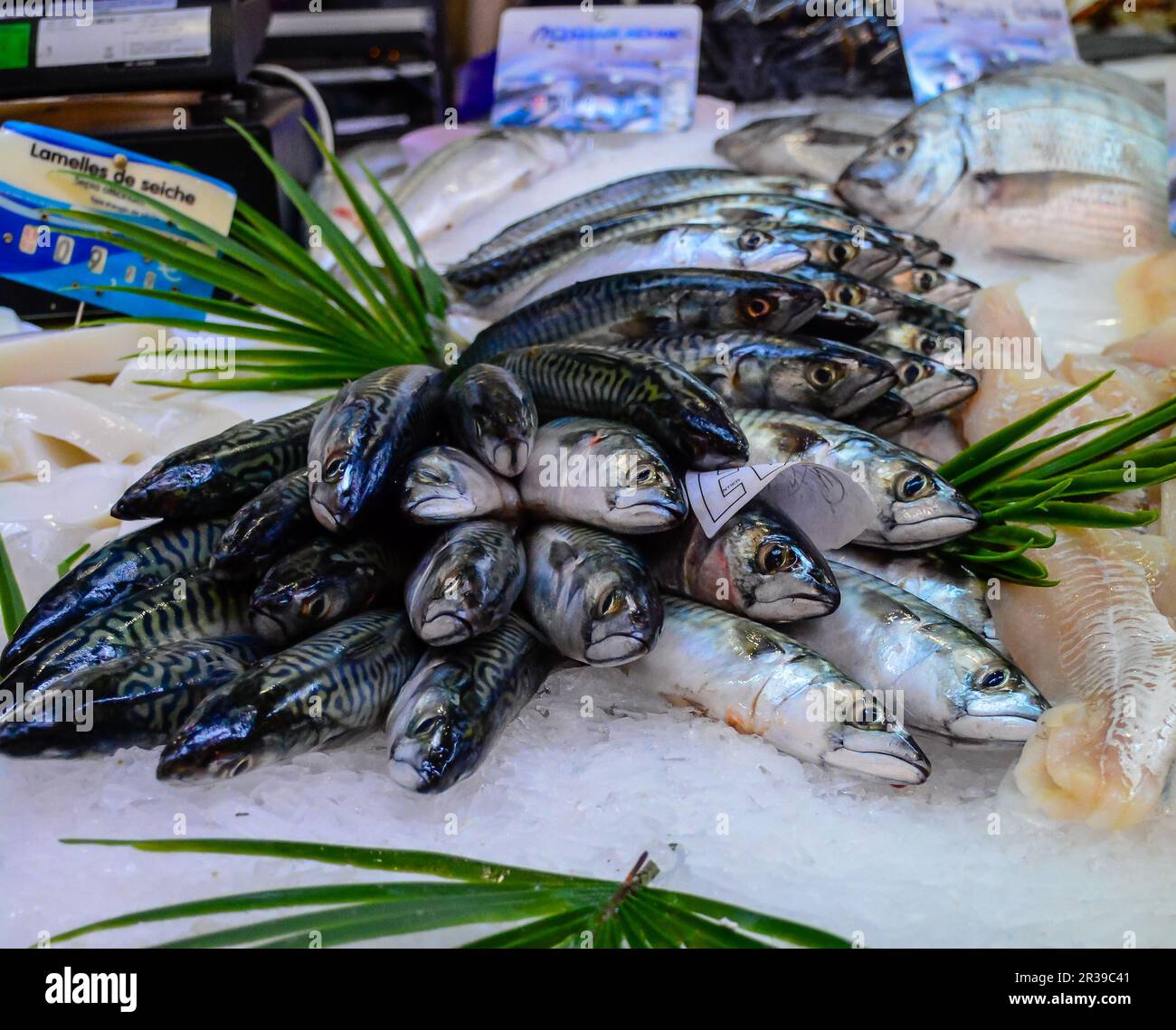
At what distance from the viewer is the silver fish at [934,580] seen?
1.62 m

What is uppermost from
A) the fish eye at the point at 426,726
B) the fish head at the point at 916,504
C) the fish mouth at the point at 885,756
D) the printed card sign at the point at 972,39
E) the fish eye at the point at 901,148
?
the printed card sign at the point at 972,39

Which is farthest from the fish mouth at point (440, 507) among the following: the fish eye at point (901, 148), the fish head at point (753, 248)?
the fish eye at point (901, 148)

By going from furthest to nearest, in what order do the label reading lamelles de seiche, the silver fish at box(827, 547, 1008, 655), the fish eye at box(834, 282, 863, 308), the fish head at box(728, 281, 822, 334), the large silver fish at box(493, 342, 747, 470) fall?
the label reading lamelles de seiche, the fish eye at box(834, 282, 863, 308), the fish head at box(728, 281, 822, 334), the silver fish at box(827, 547, 1008, 655), the large silver fish at box(493, 342, 747, 470)

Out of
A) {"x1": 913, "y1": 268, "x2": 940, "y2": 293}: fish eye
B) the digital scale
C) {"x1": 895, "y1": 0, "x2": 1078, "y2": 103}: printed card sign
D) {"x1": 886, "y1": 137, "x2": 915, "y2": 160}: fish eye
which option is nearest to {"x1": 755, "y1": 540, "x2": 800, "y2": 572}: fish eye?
{"x1": 913, "y1": 268, "x2": 940, "y2": 293}: fish eye

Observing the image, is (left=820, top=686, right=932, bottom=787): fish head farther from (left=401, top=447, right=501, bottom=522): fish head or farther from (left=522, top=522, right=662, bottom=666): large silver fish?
(left=401, top=447, right=501, bottom=522): fish head

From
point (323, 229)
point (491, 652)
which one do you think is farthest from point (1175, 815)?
point (323, 229)

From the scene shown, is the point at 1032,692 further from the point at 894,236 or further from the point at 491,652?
the point at 894,236

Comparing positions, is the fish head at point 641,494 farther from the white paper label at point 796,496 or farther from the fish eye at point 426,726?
the fish eye at point 426,726

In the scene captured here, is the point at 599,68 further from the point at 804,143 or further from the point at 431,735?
the point at 431,735

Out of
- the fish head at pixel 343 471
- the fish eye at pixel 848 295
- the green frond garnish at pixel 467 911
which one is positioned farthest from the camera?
the fish eye at pixel 848 295

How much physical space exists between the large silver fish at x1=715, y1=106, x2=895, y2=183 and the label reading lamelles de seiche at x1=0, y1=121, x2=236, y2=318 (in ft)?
5.29

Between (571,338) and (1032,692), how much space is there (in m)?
0.99

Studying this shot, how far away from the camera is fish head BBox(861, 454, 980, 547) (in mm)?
1540

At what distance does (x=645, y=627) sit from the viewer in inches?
51.6
